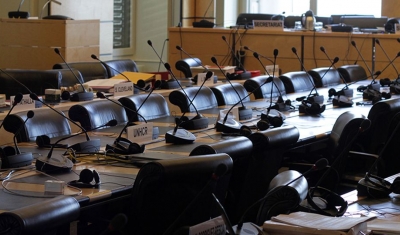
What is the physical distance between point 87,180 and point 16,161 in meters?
0.50

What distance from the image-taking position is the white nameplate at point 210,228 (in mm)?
2201

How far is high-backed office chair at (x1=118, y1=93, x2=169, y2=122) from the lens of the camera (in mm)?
4977

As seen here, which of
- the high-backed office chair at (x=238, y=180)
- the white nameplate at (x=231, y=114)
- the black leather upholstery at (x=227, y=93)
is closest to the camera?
the high-backed office chair at (x=238, y=180)

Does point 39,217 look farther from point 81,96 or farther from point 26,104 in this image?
point 81,96

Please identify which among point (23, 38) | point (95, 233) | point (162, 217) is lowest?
point (95, 233)

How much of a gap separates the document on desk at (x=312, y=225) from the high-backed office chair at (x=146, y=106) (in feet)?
9.11

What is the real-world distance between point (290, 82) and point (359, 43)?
225cm

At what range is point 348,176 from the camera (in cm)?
486

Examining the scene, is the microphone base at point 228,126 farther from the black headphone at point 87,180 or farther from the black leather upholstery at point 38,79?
the black leather upholstery at point 38,79

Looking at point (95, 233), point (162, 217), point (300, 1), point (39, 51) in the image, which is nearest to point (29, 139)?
point (95, 233)

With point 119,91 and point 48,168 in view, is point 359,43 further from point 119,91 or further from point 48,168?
point 48,168

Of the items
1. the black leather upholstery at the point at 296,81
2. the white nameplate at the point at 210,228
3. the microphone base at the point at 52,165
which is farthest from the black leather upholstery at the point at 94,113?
the black leather upholstery at the point at 296,81

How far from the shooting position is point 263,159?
361 cm

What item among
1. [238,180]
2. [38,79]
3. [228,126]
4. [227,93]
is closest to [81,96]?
[38,79]
